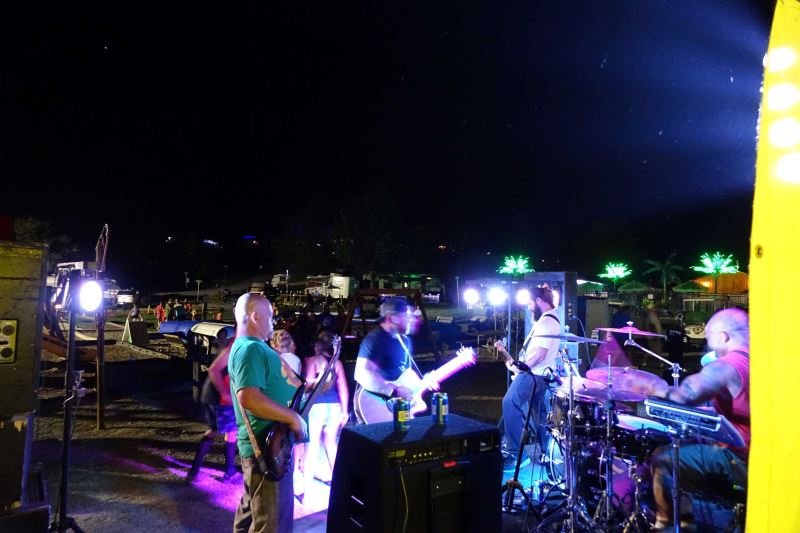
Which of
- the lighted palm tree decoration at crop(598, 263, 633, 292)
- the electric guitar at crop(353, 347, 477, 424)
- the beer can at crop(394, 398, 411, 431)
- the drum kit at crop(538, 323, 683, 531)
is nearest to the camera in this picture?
the beer can at crop(394, 398, 411, 431)

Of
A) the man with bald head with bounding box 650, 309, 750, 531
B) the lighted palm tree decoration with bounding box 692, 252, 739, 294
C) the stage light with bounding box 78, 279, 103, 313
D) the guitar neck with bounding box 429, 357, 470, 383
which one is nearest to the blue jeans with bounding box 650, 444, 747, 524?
the man with bald head with bounding box 650, 309, 750, 531

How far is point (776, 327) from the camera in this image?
1396mm

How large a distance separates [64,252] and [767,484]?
6030cm

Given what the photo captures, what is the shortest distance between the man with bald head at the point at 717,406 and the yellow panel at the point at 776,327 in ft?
7.31

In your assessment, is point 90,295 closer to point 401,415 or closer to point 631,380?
point 401,415

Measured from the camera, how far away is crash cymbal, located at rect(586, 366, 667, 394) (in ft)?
13.2

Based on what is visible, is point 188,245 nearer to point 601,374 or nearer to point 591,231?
point 591,231

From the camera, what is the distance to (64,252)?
51.3m

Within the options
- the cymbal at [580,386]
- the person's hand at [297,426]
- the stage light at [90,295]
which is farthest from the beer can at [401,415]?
the stage light at [90,295]

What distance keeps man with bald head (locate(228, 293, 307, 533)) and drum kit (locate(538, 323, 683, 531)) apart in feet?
7.72

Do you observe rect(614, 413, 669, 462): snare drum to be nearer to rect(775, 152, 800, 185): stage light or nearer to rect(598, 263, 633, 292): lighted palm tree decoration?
rect(775, 152, 800, 185): stage light

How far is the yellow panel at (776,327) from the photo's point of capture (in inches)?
54.2

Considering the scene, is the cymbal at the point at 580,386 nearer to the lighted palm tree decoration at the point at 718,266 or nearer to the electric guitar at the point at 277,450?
the electric guitar at the point at 277,450

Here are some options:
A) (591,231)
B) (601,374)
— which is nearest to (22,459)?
(601,374)
